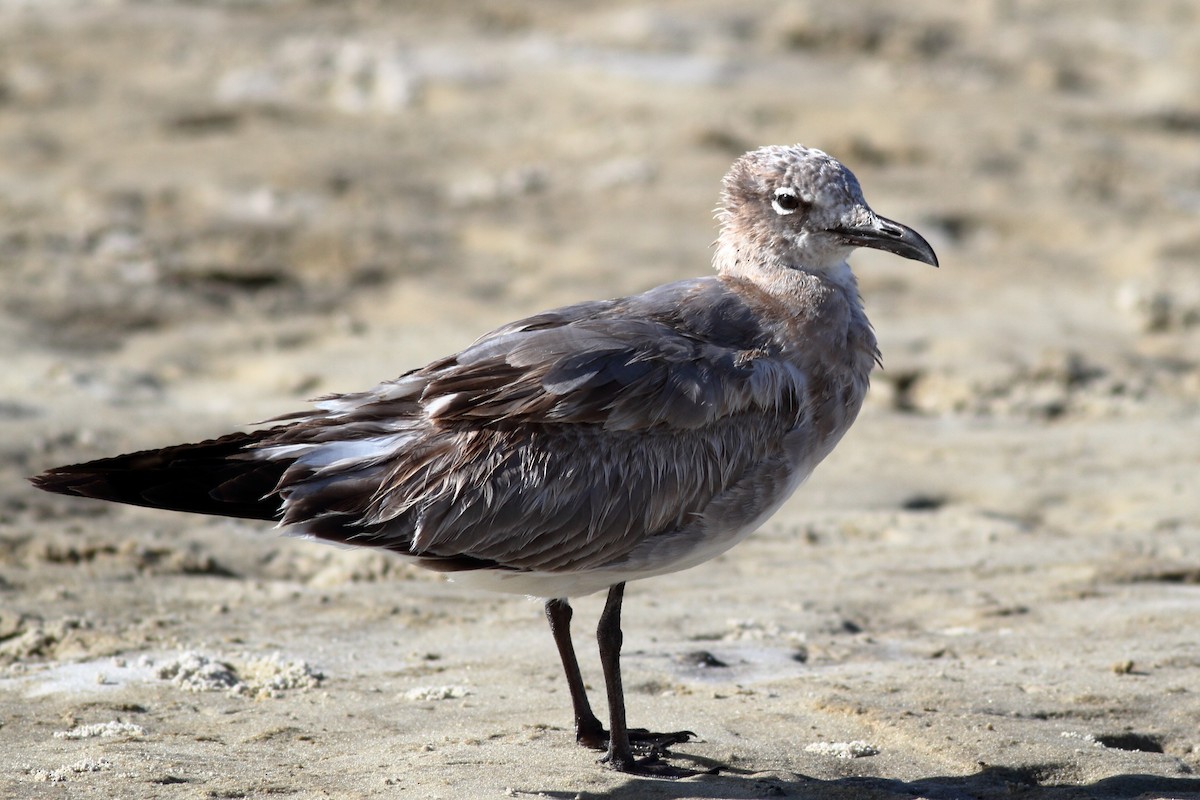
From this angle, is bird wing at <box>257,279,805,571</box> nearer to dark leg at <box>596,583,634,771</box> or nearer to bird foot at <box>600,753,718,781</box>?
dark leg at <box>596,583,634,771</box>

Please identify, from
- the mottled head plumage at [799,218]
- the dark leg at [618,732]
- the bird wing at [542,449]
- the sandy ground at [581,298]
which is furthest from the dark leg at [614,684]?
the mottled head plumage at [799,218]

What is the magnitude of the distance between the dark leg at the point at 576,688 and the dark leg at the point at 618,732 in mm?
53

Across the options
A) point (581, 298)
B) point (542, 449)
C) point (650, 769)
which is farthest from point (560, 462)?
point (581, 298)

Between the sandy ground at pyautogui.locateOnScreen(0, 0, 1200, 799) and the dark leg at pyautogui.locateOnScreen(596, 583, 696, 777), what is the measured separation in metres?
0.13

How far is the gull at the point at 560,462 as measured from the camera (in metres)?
4.76

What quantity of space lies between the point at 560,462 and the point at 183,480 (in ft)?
3.78

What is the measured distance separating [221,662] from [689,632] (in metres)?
1.79

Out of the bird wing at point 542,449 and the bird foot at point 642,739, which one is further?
the bird foot at point 642,739

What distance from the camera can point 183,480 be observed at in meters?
4.77

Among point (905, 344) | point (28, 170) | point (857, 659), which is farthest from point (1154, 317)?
point (28, 170)

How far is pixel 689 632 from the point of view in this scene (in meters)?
6.14

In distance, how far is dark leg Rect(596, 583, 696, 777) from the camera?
15.8 feet

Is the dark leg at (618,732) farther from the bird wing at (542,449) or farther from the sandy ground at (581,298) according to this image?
the bird wing at (542,449)

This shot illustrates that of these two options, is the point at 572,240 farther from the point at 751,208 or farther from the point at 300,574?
the point at 751,208
